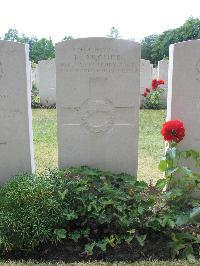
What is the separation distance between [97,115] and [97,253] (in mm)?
1635

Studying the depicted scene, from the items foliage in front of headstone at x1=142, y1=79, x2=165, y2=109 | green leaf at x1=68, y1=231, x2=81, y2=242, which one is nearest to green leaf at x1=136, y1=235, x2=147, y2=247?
green leaf at x1=68, y1=231, x2=81, y2=242

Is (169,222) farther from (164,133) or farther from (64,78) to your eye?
(64,78)

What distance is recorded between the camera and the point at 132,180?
4.19 metres

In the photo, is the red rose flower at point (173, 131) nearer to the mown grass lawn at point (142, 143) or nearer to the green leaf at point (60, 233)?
the green leaf at point (60, 233)

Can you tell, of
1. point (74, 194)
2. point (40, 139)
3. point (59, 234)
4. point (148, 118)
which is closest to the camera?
point (59, 234)

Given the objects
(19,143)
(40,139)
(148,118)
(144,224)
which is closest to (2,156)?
(19,143)

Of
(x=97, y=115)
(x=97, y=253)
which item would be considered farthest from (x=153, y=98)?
(x=97, y=253)

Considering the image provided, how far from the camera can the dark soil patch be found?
3428 millimetres

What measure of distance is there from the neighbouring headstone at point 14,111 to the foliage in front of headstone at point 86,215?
0.66m

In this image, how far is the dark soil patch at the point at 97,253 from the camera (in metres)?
3.43

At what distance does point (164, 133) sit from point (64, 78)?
1.32 metres

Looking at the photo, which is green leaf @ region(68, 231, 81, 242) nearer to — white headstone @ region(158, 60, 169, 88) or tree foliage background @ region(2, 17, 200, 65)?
white headstone @ region(158, 60, 169, 88)

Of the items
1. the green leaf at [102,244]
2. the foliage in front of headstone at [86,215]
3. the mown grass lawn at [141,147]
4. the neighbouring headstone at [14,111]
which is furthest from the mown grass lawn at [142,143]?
the green leaf at [102,244]

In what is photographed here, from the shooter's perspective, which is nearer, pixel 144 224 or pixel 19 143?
pixel 144 224
